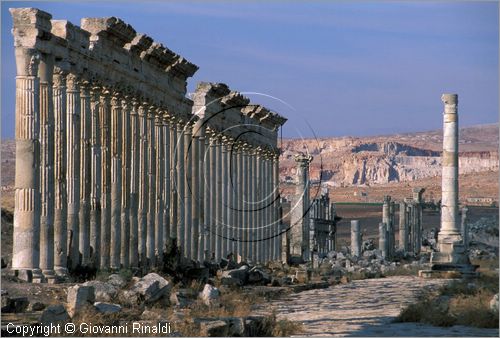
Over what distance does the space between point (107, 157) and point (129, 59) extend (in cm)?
347

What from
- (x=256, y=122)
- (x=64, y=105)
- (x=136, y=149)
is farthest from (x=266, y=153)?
(x=64, y=105)

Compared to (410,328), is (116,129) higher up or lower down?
higher up

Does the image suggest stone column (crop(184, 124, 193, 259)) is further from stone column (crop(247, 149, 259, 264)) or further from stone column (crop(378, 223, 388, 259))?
stone column (crop(378, 223, 388, 259))

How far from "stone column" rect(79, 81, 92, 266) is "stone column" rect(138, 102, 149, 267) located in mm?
6404

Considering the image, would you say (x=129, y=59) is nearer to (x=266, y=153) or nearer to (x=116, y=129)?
(x=116, y=129)

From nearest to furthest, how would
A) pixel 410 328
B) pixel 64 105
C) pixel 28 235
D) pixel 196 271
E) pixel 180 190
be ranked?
pixel 410 328
pixel 28 235
pixel 64 105
pixel 196 271
pixel 180 190

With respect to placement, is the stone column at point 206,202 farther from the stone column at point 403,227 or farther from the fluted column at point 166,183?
the stone column at point 403,227

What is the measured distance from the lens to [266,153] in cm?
6756

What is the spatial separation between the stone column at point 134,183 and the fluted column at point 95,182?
10.6ft

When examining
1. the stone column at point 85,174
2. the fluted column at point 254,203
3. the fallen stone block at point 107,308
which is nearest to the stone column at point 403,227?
the fluted column at point 254,203

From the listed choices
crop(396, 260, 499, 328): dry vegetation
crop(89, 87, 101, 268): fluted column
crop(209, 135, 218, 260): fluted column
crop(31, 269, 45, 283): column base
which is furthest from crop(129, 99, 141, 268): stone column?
crop(209, 135, 218, 260): fluted column

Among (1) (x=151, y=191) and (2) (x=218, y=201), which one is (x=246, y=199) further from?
(1) (x=151, y=191)

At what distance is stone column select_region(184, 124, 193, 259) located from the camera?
49.6 meters

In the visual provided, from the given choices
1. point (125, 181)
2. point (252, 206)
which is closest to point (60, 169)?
point (125, 181)
